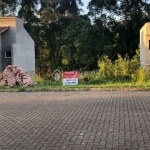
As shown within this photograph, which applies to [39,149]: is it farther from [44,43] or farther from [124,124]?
[44,43]

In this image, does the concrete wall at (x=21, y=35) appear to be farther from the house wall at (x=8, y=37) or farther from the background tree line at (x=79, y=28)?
the background tree line at (x=79, y=28)

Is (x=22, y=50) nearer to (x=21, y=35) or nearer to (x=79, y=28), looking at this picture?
(x=21, y=35)

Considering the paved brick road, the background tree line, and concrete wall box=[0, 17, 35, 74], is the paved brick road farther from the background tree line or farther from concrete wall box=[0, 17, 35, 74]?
the background tree line

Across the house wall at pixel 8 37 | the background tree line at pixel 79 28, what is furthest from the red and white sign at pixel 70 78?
the background tree line at pixel 79 28

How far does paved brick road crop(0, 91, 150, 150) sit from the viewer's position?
19.5 feet

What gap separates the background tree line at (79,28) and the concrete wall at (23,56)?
699 centimetres

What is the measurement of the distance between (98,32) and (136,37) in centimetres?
551

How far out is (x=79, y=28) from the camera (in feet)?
142

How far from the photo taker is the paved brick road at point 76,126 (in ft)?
19.5

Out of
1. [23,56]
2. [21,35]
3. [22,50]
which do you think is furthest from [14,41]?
[23,56]

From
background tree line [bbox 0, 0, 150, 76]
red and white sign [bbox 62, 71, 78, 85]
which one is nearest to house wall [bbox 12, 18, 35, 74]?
background tree line [bbox 0, 0, 150, 76]

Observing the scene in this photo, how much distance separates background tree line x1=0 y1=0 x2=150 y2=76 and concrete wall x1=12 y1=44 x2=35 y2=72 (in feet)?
22.9

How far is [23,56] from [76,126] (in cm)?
2545

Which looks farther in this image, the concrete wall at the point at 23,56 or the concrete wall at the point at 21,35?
the concrete wall at the point at 21,35
